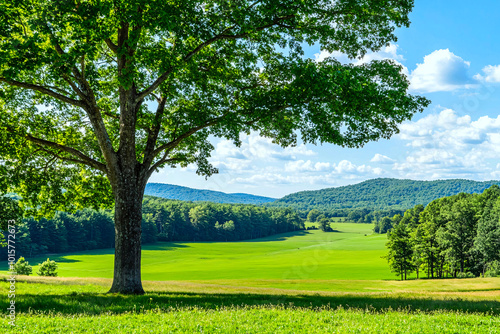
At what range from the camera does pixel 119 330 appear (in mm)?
7324

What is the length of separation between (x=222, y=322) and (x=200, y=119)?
30.7 feet

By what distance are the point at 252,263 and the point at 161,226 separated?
229 feet

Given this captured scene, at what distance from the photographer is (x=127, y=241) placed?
1359cm

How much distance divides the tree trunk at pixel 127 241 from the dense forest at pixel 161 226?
76.5 meters

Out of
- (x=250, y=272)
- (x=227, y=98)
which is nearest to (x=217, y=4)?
(x=227, y=98)

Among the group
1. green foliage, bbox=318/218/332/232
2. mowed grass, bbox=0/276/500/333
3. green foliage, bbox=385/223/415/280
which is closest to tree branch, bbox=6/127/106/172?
mowed grass, bbox=0/276/500/333

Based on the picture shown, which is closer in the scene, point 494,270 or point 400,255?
point 494,270

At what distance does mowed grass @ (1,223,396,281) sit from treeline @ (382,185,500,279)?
6.17 metres

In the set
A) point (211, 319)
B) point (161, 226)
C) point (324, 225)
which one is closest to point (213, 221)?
point (161, 226)

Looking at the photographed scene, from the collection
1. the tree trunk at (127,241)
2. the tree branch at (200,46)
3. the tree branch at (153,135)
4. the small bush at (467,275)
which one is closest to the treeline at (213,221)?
the small bush at (467,275)

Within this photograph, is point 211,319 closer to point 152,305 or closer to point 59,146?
point 152,305

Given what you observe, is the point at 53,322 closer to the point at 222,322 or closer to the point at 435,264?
the point at 222,322

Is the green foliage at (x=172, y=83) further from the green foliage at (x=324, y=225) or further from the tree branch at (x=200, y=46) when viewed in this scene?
the green foliage at (x=324, y=225)

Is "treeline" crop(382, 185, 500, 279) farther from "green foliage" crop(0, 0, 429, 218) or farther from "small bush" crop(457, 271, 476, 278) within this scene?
"green foliage" crop(0, 0, 429, 218)
